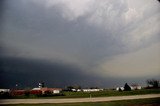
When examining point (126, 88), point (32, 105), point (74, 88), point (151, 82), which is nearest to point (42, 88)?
point (74, 88)

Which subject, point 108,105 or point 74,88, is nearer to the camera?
point 108,105

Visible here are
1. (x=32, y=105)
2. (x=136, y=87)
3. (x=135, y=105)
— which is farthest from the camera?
(x=136, y=87)

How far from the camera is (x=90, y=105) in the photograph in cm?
1820

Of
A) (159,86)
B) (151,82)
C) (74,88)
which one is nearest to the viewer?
(159,86)

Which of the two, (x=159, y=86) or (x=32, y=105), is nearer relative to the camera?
(x=32, y=105)

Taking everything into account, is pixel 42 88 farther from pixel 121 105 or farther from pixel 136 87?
pixel 121 105

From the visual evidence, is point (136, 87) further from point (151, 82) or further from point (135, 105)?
point (135, 105)

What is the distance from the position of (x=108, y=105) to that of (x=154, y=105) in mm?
3183

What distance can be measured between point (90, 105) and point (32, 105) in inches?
169

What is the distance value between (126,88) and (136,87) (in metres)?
6.74

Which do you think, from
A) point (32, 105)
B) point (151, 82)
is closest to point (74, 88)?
point (151, 82)

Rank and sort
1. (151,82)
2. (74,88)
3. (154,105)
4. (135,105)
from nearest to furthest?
1. (154,105)
2. (135,105)
3. (151,82)
4. (74,88)

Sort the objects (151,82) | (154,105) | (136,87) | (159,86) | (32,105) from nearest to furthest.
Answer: (154,105), (32,105), (159,86), (151,82), (136,87)

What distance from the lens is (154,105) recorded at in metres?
16.6
